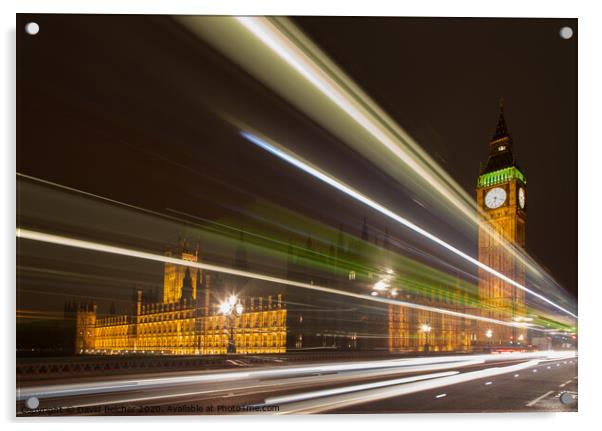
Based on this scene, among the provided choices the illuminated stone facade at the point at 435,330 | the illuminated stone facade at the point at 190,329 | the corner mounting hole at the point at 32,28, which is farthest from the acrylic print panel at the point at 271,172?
the illuminated stone facade at the point at 190,329

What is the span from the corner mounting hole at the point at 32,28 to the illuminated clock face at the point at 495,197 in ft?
19.8

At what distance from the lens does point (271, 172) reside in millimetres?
6699

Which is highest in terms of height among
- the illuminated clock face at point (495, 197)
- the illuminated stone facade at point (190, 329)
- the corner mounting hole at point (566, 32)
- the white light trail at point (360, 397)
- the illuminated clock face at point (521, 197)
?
the corner mounting hole at point (566, 32)

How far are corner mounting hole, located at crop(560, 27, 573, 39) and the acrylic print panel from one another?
0.09 feet

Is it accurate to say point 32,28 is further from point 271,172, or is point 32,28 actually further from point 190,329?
point 190,329

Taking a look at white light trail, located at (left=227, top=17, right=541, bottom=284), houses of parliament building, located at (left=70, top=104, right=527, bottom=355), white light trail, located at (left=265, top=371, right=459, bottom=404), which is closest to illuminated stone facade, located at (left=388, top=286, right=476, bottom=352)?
houses of parliament building, located at (left=70, top=104, right=527, bottom=355)

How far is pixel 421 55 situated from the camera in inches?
264

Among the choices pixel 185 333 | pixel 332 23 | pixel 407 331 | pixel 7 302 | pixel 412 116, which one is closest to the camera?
pixel 7 302

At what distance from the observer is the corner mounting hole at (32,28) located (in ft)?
20.2

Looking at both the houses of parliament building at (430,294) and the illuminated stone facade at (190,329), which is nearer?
the houses of parliament building at (430,294)

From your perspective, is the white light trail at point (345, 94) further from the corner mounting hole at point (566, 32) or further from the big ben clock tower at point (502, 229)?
the corner mounting hole at point (566, 32)
